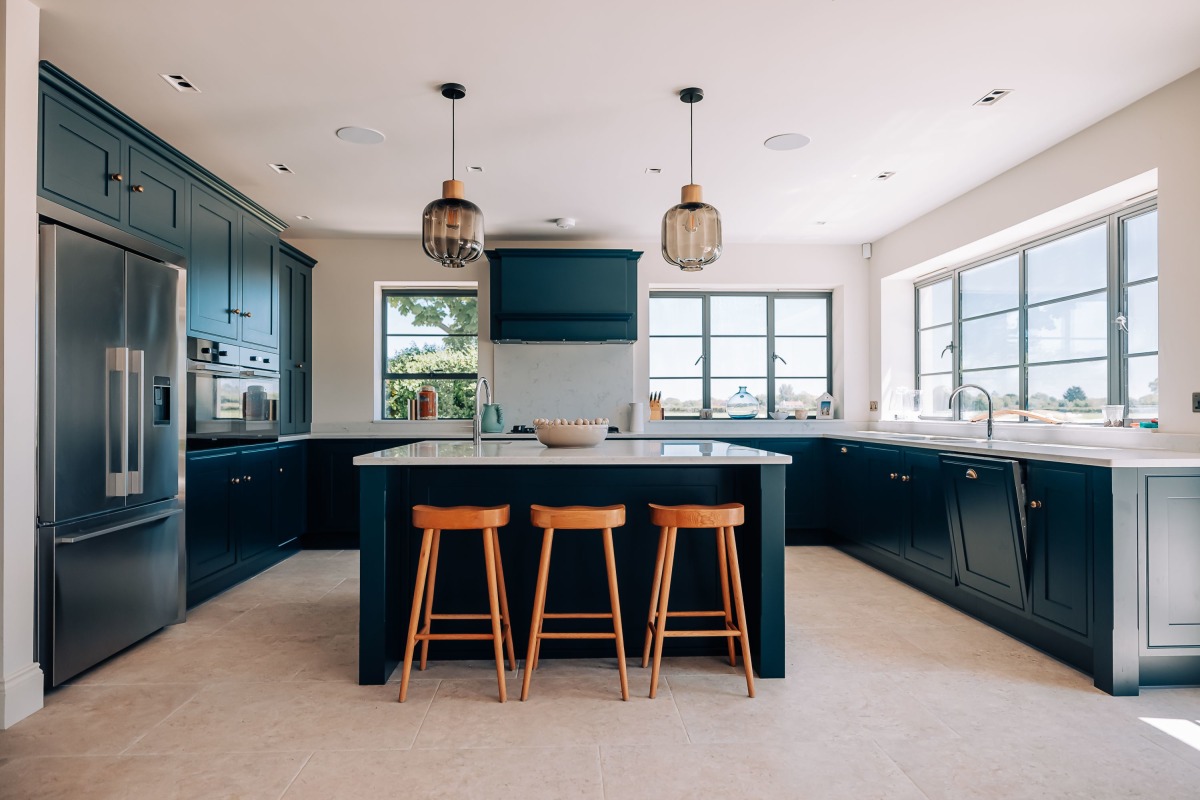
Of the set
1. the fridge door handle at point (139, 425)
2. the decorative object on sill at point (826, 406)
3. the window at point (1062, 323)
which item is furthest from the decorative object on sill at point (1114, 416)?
the fridge door handle at point (139, 425)

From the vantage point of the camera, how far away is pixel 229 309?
4.16 metres

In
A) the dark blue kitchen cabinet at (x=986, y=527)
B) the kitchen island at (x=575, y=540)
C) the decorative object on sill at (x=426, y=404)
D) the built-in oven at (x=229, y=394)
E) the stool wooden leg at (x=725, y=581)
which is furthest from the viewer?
the decorative object on sill at (x=426, y=404)

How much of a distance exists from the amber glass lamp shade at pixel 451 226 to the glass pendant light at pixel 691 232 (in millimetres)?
774

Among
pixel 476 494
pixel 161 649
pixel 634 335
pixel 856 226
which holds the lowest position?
pixel 161 649

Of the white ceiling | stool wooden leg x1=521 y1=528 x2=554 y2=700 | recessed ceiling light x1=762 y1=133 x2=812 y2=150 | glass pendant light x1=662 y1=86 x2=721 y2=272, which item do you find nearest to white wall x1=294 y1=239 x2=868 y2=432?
the white ceiling

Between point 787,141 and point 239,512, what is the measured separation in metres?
3.87

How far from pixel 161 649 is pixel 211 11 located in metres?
2.66

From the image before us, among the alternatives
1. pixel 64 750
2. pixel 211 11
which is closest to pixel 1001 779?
pixel 64 750

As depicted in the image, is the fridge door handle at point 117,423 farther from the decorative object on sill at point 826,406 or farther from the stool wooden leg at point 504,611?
the decorative object on sill at point 826,406

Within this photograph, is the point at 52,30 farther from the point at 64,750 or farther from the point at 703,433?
the point at 703,433

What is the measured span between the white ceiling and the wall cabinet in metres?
1.77

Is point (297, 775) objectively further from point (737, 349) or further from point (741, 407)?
point (737, 349)

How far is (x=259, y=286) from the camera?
4625 millimetres

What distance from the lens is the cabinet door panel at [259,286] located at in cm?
439
